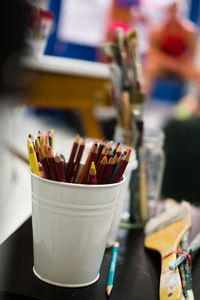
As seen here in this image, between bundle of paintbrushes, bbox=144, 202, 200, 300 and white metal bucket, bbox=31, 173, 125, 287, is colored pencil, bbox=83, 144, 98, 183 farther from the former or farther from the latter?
bundle of paintbrushes, bbox=144, 202, 200, 300

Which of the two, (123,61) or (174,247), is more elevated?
(123,61)

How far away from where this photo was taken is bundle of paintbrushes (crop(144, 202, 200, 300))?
0.43 meters

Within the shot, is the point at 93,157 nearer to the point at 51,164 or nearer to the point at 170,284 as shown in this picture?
the point at 51,164

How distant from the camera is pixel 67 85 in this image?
1.71 m

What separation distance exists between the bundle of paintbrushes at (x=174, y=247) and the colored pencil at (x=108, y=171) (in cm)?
14

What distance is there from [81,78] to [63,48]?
1222mm

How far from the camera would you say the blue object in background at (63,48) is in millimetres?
2777

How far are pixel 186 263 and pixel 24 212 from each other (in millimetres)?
409

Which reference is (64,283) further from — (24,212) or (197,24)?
(197,24)

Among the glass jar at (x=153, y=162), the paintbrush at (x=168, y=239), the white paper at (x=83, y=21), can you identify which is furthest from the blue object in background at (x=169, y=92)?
the paintbrush at (x=168, y=239)

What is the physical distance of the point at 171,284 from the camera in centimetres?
44

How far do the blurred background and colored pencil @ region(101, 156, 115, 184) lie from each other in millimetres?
111

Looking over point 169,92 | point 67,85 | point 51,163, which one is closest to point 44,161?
point 51,163

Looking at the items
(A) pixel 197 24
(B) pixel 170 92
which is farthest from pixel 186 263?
(B) pixel 170 92
